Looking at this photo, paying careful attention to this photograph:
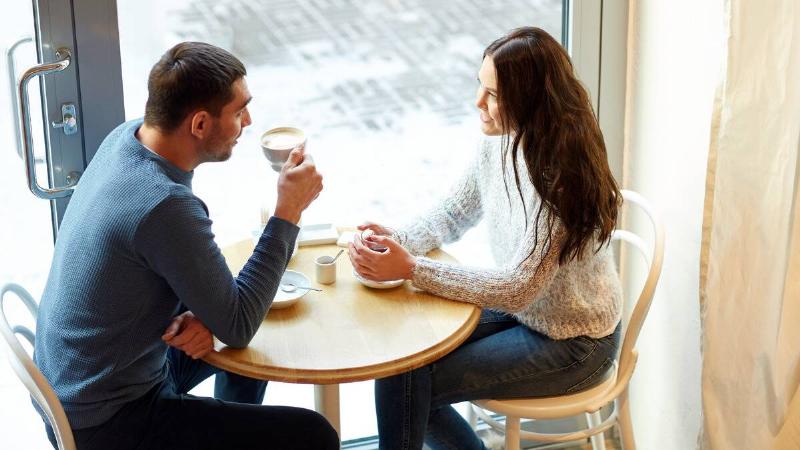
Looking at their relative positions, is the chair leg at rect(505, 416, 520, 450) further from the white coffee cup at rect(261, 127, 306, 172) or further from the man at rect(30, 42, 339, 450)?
the white coffee cup at rect(261, 127, 306, 172)

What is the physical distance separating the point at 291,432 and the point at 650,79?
3.96 feet

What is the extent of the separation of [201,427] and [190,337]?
7.3 inches

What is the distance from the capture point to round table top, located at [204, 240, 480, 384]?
1718mm

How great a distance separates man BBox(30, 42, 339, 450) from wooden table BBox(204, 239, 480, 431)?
7cm

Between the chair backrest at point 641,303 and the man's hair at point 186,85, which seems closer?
the man's hair at point 186,85

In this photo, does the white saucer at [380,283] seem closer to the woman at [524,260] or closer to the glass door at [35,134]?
the woman at [524,260]

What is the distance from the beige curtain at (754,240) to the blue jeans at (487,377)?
0.26 meters

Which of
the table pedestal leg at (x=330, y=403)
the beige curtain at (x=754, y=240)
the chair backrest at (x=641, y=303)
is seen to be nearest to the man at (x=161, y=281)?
the table pedestal leg at (x=330, y=403)

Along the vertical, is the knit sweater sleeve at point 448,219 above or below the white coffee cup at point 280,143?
below

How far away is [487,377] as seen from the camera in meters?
2.03

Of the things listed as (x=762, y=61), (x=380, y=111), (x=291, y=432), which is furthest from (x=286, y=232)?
(x=762, y=61)

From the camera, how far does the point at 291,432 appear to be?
183cm

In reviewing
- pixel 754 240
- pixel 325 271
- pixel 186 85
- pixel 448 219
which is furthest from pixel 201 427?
pixel 754 240

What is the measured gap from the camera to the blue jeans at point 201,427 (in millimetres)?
1761
